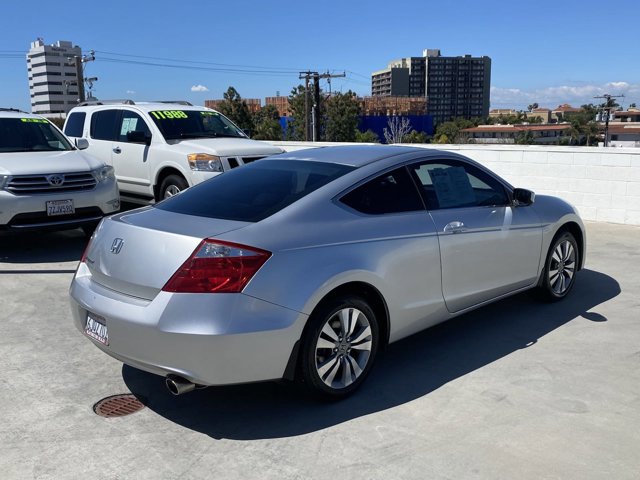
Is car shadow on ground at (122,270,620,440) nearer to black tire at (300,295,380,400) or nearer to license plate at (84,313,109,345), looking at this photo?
black tire at (300,295,380,400)

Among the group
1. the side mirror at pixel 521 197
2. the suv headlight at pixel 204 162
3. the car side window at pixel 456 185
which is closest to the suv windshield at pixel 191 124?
the suv headlight at pixel 204 162

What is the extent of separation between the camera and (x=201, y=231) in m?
3.46

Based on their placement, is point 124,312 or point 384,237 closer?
point 124,312

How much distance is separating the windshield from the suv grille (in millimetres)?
1147

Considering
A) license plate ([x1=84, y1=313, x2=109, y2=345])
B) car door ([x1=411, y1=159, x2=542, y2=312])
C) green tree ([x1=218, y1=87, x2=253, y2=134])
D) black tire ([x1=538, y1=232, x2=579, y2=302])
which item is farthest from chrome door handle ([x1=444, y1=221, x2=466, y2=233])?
green tree ([x1=218, y1=87, x2=253, y2=134])

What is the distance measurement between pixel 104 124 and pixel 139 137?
1558 mm

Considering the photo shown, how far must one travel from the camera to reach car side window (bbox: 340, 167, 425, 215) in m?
4.02

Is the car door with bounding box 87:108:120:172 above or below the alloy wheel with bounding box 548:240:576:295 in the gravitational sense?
above

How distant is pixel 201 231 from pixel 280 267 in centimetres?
50

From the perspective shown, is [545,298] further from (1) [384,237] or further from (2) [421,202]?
(1) [384,237]

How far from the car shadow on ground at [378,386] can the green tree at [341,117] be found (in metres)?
82.8

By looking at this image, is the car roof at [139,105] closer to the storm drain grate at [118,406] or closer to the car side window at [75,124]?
the car side window at [75,124]

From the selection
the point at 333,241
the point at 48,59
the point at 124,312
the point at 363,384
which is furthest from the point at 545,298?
the point at 48,59

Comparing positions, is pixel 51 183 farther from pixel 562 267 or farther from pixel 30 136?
pixel 562 267
